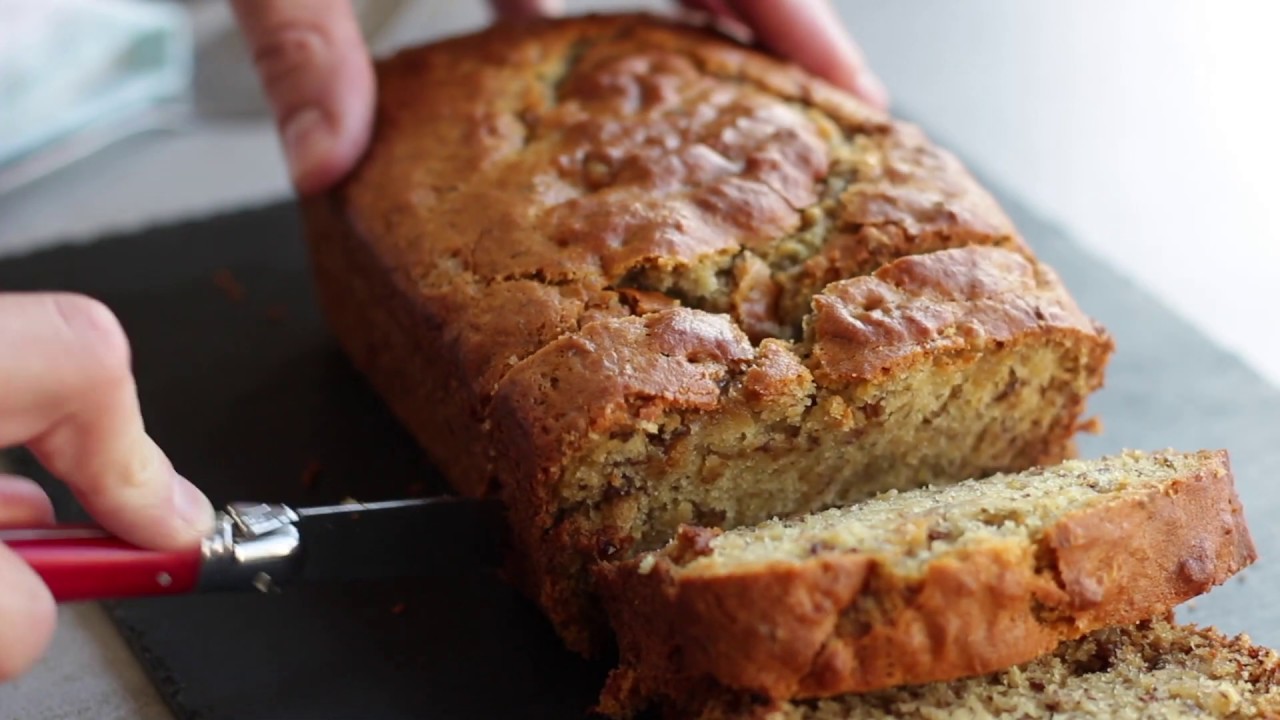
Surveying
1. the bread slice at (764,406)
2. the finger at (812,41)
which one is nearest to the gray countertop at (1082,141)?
the finger at (812,41)

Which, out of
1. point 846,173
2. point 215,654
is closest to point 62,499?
point 215,654

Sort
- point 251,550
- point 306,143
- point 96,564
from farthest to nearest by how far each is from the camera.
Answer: point 306,143 < point 251,550 < point 96,564

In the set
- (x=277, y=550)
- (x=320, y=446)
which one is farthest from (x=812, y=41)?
(x=277, y=550)

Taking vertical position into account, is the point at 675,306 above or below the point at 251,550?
above

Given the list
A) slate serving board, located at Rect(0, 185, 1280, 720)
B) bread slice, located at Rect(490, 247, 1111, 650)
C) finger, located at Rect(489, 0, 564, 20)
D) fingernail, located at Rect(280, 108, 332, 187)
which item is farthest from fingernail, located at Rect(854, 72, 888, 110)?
fingernail, located at Rect(280, 108, 332, 187)

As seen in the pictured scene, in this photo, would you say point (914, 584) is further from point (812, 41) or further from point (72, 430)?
point (812, 41)

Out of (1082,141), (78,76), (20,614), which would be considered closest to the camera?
(20,614)

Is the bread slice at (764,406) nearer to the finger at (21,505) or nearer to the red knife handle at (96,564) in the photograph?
the red knife handle at (96,564)
